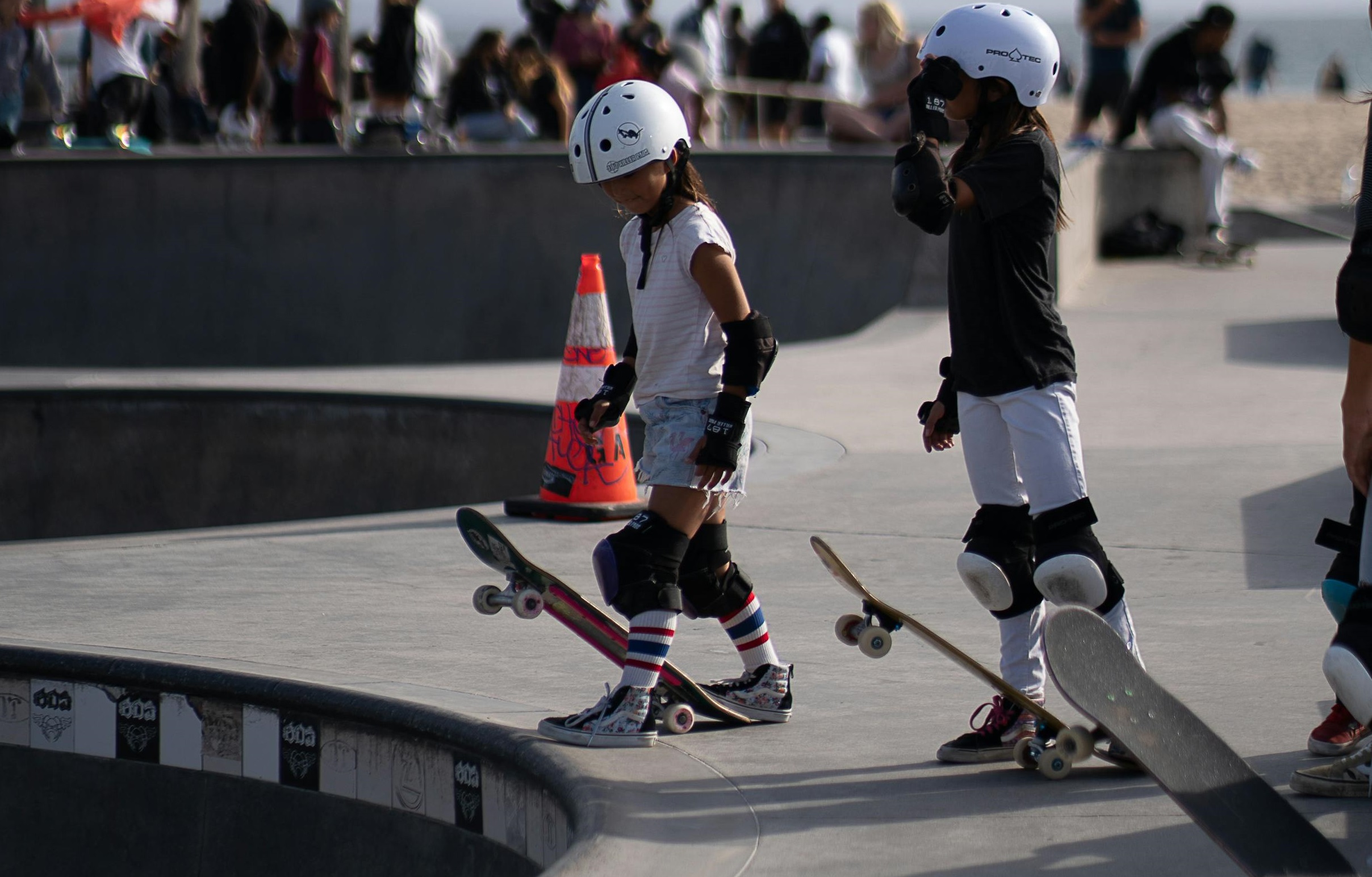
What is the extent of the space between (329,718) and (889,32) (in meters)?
12.1

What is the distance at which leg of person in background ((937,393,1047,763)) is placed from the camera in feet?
12.5

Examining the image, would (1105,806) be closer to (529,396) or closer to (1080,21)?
(529,396)

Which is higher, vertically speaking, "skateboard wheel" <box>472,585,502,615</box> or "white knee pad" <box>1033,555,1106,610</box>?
"white knee pad" <box>1033,555,1106,610</box>

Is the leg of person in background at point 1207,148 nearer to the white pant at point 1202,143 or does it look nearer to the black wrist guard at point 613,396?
the white pant at point 1202,143

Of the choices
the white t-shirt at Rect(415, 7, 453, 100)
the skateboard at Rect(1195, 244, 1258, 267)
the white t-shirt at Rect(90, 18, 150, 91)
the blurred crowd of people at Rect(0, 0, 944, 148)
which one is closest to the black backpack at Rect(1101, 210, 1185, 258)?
the skateboard at Rect(1195, 244, 1258, 267)

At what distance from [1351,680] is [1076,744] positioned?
667 mm

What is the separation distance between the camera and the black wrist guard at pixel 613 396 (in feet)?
13.7

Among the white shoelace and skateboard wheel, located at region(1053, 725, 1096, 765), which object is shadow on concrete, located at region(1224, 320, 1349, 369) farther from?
the white shoelace

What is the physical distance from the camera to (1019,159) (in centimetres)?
369

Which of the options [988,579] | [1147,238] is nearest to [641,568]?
[988,579]

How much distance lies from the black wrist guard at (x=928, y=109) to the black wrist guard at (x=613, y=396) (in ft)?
3.08

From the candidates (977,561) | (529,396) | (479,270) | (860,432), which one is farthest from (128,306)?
(977,561)

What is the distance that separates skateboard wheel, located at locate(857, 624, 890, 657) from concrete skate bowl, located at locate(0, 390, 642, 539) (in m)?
5.77

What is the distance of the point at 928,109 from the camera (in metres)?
3.66
